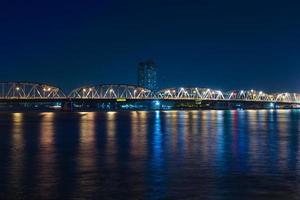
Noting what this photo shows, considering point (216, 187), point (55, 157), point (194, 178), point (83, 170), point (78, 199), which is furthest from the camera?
point (55, 157)

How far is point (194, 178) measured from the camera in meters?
24.2

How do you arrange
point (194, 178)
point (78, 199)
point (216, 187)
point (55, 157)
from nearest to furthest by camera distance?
point (78, 199) < point (216, 187) < point (194, 178) < point (55, 157)

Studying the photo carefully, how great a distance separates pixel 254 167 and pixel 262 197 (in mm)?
8365

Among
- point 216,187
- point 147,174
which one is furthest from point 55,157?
point 216,187

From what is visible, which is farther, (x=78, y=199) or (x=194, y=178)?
(x=194, y=178)

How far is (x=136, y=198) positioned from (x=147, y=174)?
5.71m

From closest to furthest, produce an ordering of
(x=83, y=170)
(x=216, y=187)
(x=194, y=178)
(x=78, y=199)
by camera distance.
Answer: (x=78, y=199) → (x=216, y=187) → (x=194, y=178) → (x=83, y=170)

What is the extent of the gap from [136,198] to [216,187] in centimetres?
363

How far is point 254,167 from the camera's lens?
92.4 feet

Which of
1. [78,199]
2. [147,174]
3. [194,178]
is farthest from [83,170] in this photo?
[78,199]

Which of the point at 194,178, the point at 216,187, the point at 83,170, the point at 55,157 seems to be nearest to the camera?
the point at 216,187

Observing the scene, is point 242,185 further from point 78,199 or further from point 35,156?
point 35,156

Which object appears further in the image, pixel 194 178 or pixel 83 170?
pixel 83 170

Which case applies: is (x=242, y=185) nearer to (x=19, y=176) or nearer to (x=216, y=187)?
(x=216, y=187)
